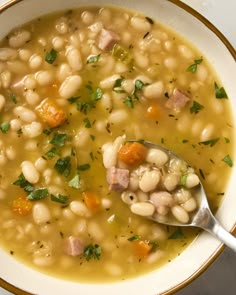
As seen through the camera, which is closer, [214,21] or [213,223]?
[213,223]

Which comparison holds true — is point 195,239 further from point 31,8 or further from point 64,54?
point 31,8

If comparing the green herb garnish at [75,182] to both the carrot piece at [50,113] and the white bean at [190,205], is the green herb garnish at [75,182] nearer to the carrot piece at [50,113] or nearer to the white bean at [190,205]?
the carrot piece at [50,113]

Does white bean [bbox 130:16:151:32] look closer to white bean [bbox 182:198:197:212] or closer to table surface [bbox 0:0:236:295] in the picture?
table surface [bbox 0:0:236:295]

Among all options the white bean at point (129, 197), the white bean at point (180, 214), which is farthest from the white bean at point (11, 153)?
the white bean at point (180, 214)

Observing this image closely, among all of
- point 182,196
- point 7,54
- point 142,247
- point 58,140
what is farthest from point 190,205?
point 7,54

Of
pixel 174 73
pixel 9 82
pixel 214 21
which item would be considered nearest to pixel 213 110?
pixel 174 73

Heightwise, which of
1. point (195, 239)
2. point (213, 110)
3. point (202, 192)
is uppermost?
point (213, 110)
